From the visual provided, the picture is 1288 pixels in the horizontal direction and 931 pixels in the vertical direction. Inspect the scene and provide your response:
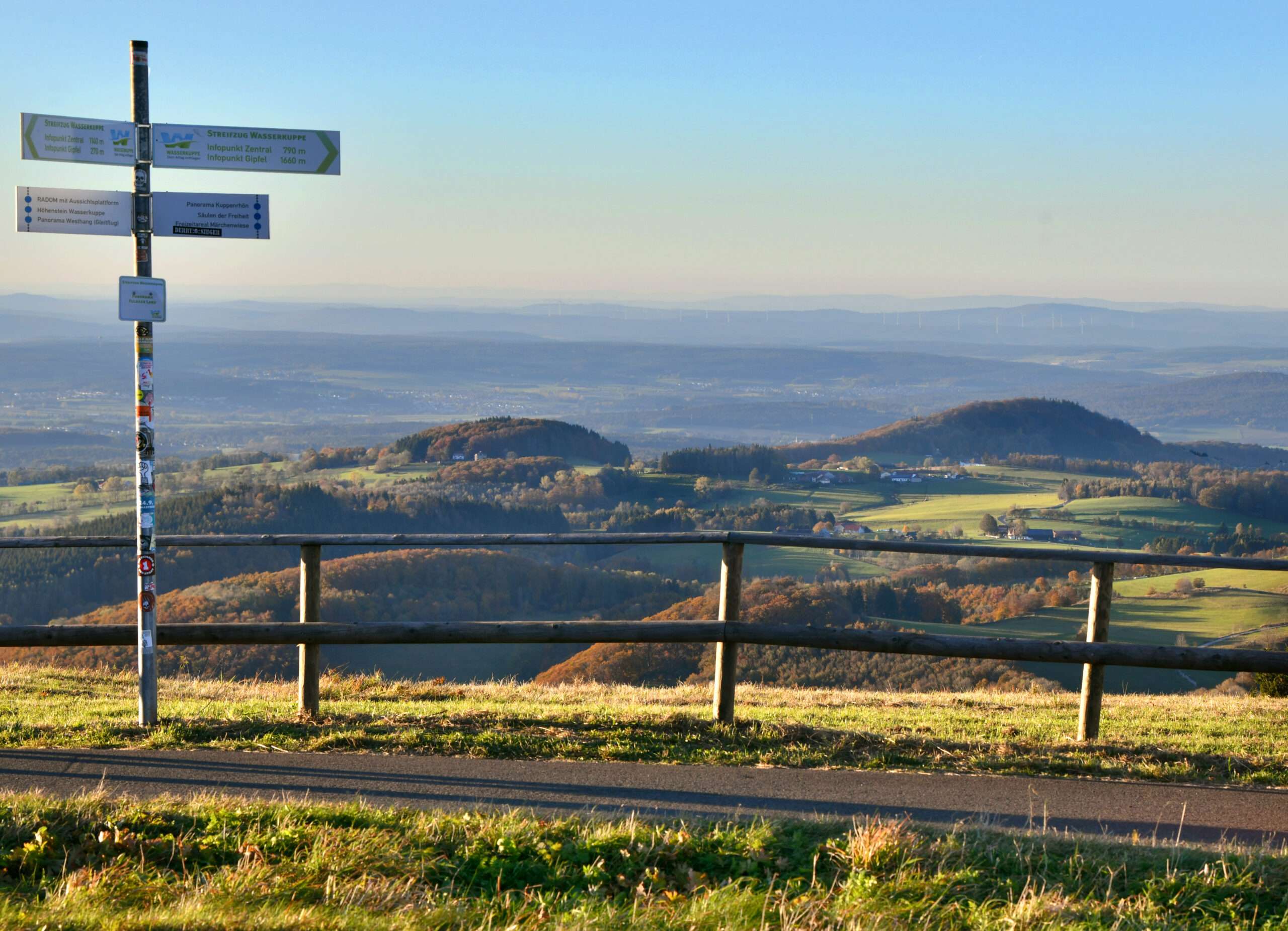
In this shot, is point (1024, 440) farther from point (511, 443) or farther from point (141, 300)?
point (141, 300)

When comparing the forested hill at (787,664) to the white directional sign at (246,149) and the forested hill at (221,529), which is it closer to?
the white directional sign at (246,149)

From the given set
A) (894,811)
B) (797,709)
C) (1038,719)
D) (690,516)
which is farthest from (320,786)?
(690,516)

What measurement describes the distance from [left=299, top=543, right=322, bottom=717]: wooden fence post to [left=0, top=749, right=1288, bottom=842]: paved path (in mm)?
942

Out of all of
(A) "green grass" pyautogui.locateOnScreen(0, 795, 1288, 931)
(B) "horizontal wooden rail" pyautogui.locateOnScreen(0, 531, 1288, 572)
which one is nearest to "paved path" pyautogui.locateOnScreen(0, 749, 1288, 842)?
(A) "green grass" pyautogui.locateOnScreen(0, 795, 1288, 931)

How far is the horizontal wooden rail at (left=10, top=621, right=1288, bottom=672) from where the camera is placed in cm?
645

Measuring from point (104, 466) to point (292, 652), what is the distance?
2853 inches

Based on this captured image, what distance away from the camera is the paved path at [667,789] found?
17.1 ft

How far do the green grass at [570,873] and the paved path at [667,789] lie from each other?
0.50m

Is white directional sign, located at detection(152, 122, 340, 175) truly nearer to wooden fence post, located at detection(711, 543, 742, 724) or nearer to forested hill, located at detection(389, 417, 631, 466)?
wooden fence post, located at detection(711, 543, 742, 724)

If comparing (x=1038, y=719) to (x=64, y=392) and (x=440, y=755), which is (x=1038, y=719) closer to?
(x=440, y=755)

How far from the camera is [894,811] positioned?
5301 mm

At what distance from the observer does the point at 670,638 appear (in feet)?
21.8

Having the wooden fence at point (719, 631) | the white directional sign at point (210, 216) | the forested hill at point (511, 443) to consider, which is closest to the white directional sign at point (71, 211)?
the white directional sign at point (210, 216)

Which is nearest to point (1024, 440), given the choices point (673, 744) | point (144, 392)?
point (673, 744)
